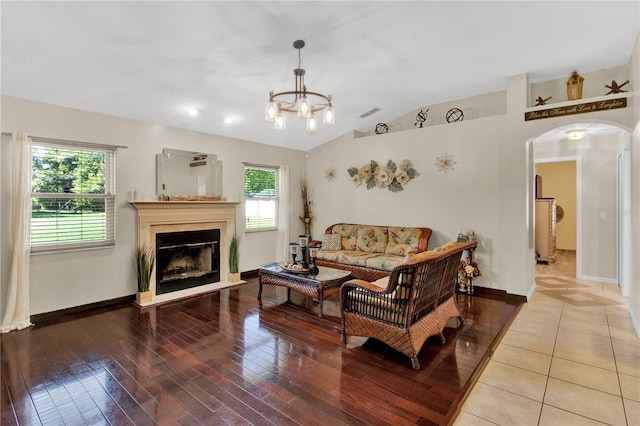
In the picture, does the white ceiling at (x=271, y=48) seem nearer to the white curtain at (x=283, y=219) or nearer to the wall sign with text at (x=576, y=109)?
the wall sign with text at (x=576, y=109)

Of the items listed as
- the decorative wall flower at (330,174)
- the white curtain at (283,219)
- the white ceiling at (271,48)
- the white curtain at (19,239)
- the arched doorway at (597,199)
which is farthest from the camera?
the decorative wall flower at (330,174)

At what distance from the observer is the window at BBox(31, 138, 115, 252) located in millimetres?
3787

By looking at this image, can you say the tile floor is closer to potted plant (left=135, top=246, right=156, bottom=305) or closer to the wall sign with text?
the wall sign with text

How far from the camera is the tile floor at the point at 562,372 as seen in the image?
210 centimetres

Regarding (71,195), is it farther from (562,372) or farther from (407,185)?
(562,372)

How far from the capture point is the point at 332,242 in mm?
5879

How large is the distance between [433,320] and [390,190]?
3.13 metres

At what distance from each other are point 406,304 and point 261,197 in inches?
163

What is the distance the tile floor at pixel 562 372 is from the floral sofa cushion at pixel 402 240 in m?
1.73

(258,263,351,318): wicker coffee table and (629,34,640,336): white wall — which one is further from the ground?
(629,34,640,336): white wall

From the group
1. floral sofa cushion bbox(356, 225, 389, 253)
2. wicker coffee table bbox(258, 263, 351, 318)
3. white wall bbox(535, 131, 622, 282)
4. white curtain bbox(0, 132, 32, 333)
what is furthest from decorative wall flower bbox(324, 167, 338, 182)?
white curtain bbox(0, 132, 32, 333)

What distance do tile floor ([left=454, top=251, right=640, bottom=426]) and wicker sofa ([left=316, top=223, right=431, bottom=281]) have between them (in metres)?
1.73

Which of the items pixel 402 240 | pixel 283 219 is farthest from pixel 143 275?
pixel 402 240

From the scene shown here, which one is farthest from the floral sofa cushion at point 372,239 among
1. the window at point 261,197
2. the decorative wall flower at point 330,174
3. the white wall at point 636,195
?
the white wall at point 636,195
